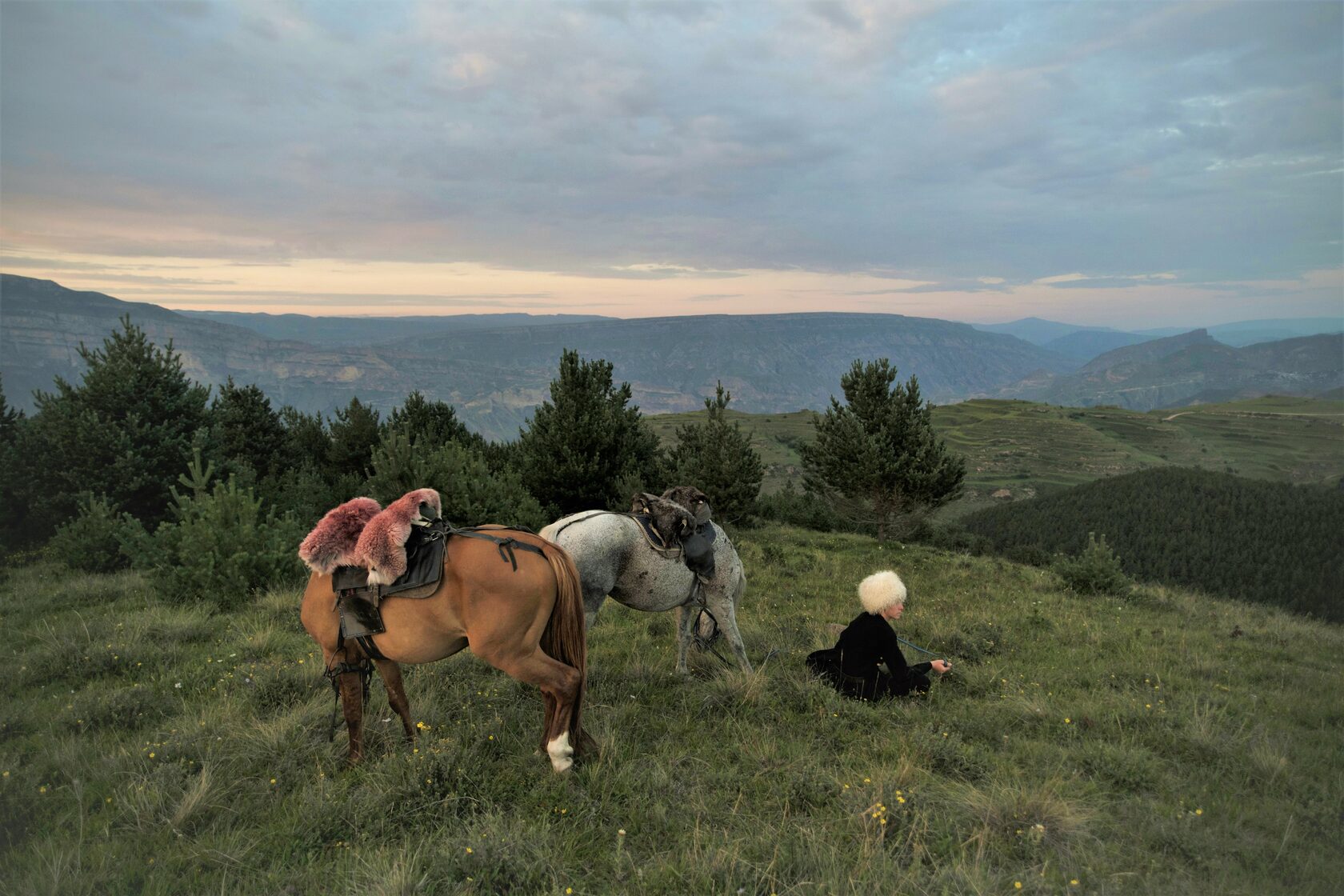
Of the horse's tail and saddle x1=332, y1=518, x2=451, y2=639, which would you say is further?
the horse's tail

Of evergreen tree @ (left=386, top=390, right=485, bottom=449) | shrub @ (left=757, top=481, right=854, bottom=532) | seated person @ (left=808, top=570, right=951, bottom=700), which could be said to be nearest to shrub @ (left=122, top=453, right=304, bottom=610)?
seated person @ (left=808, top=570, right=951, bottom=700)

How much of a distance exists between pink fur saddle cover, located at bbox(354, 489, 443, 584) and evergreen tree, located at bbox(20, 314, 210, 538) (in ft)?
41.3

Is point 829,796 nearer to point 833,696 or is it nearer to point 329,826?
point 833,696

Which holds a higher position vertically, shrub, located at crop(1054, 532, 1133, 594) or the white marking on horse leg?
the white marking on horse leg

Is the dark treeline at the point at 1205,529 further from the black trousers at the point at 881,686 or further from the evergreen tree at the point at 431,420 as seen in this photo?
the black trousers at the point at 881,686

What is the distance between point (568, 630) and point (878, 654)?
3.02 meters

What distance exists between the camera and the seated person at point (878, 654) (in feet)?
17.9

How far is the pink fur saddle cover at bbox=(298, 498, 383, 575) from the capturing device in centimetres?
416

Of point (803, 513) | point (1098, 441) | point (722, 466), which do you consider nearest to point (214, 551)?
point (722, 466)

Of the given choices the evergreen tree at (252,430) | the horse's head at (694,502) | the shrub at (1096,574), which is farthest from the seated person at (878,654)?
the evergreen tree at (252,430)

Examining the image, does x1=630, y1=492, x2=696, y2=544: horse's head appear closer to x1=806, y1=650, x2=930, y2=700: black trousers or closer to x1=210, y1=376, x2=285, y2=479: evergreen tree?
x1=806, y1=650, x2=930, y2=700: black trousers

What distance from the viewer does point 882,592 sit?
Answer: 17.9ft

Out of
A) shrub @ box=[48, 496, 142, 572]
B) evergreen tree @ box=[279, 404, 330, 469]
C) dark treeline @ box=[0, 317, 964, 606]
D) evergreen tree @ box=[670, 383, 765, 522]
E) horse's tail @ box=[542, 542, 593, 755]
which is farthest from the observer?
evergreen tree @ box=[279, 404, 330, 469]

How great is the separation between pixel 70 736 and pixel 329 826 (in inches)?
106
